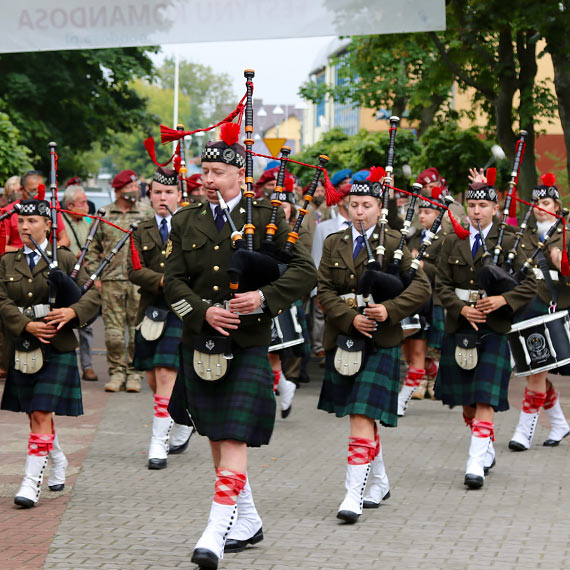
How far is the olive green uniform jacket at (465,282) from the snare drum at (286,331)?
2.38 metres

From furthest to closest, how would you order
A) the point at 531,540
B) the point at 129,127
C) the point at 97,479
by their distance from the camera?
the point at 129,127
the point at 97,479
the point at 531,540

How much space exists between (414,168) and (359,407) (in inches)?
798

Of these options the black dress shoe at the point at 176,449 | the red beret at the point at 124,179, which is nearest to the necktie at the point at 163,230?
the black dress shoe at the point at 176,449

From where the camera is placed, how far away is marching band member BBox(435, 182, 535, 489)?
7812 millimetres

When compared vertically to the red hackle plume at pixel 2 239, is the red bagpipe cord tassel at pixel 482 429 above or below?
below

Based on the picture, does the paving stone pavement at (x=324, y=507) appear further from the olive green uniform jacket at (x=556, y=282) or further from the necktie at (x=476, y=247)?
the necktie at (x=476, y=247)

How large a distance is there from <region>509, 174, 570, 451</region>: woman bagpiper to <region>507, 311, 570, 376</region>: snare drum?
232 mm

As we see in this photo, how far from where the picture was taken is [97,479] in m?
7.84

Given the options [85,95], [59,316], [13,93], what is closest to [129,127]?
[85,95]

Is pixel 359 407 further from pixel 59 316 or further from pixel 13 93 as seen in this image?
pixel 13 93

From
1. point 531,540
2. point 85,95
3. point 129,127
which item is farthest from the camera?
point 129,127

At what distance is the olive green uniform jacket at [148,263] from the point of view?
8.70m

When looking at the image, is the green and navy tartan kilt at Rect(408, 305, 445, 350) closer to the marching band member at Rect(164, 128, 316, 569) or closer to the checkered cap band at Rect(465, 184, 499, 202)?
the checkered cap band at Rect(465, 184, 499, 202)

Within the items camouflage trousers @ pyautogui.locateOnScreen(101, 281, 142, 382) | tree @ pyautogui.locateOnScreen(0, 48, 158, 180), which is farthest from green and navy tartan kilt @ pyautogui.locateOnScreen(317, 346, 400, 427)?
tree @ pyautogui.locateOnScreen(0, 48, 158, 180)
